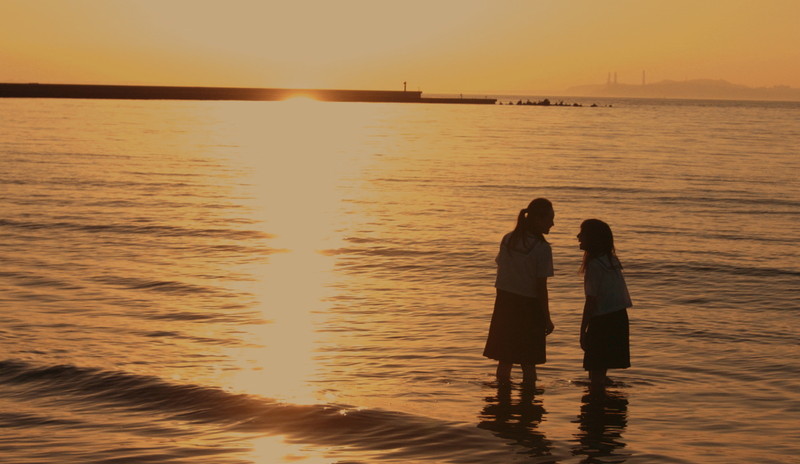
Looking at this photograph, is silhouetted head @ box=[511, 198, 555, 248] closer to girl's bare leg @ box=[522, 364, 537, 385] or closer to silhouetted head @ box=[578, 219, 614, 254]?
silhouetted head @ box=[578, 219, 614, 254]

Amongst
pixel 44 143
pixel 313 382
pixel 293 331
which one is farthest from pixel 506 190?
pixel 44 143

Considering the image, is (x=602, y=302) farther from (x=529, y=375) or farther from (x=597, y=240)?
(x=529, y=375)

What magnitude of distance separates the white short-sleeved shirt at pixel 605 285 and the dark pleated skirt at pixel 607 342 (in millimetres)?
103

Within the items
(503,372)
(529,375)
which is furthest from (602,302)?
(503,372)

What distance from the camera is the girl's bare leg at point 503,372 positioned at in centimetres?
1038

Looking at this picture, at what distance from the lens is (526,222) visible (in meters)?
9.54

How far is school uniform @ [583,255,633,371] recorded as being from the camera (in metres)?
9.83

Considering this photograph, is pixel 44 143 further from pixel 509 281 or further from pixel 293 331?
pixel 509 281

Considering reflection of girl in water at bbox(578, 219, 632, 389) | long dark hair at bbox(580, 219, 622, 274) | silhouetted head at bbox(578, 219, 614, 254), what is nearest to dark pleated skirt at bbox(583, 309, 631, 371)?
reflection of girl in water at bbox(578, 219, 632, 389)

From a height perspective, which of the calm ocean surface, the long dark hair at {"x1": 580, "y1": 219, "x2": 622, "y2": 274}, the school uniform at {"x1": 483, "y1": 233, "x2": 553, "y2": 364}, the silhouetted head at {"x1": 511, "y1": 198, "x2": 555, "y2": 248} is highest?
the silhouetted head at {"x1": 511, "y1": 198, "x2": 555, "y2": 248}

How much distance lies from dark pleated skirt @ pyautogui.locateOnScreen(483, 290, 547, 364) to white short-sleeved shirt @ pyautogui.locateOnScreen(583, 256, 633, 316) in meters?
0.58

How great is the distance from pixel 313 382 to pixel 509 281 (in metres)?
2.75

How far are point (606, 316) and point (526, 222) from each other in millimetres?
1372

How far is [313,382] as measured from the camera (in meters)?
11.1
